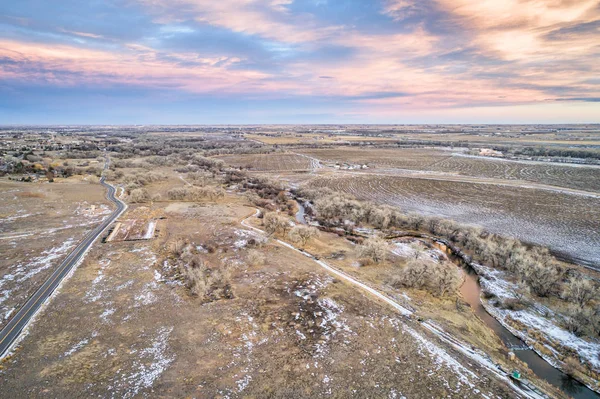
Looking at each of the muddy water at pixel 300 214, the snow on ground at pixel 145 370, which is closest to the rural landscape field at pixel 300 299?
the snow on ground at pixel 145 370

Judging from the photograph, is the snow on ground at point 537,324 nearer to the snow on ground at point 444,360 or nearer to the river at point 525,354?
the river at point 525,354

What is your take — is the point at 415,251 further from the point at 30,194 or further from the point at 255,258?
the point at 30,194

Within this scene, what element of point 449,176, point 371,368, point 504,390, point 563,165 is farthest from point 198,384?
point 563,165

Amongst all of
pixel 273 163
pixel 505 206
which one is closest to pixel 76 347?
pixel 505 206

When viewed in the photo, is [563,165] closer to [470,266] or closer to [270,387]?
[470,266]

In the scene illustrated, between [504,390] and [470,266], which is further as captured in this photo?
[470,266]

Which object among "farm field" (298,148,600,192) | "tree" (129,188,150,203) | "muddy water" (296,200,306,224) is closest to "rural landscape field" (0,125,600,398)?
"muddy water" (296,200,306,224)
